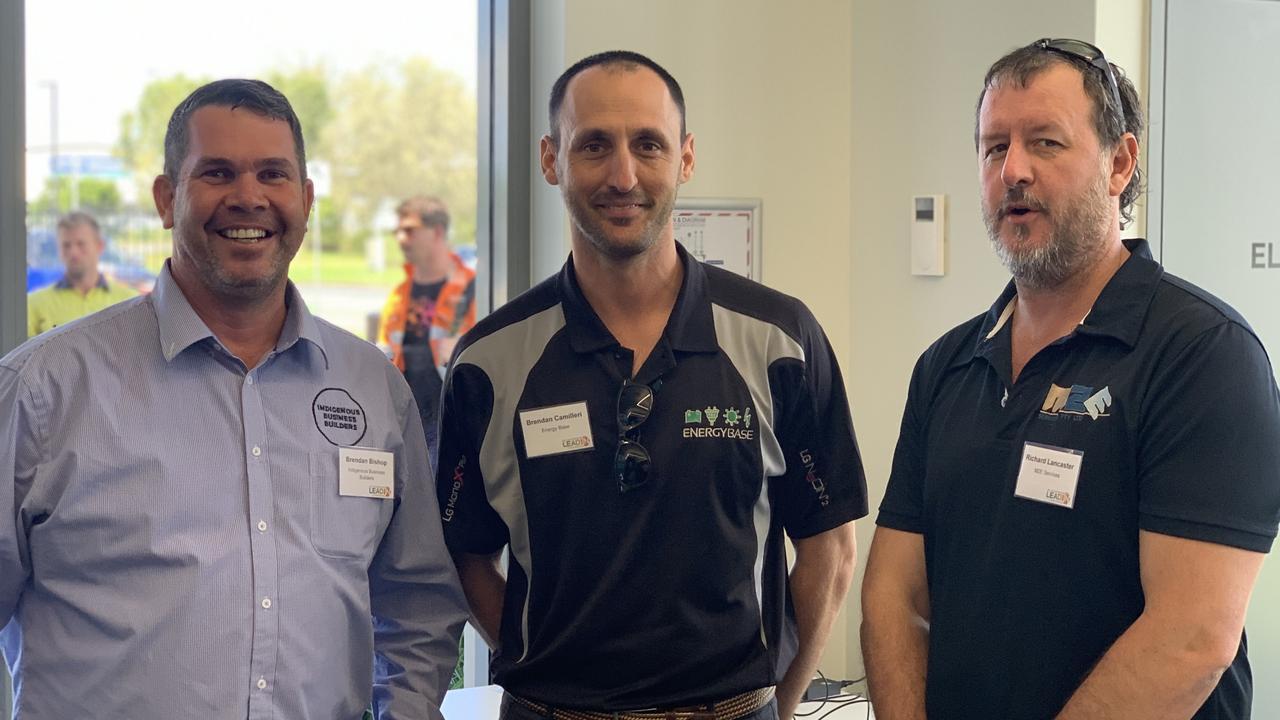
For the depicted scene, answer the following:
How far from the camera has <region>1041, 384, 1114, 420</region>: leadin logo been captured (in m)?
1.66

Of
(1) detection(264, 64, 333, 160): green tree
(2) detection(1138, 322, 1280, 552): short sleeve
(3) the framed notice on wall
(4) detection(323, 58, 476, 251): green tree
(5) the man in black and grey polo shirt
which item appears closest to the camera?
(2) detection(1138, 322, 1280, 552): short sleeve

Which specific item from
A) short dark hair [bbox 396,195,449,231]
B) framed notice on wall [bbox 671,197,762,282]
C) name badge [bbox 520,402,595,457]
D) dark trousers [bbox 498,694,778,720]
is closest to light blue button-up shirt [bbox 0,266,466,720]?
dark trousers [bbox 498,694,778,720]

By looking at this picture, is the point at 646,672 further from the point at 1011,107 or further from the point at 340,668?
the point at 1011,107

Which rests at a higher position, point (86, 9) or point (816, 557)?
point (86, 9)

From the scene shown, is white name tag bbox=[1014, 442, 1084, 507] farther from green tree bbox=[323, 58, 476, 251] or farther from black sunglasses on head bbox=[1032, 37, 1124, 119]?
green tree bbox=[323, 58, 476, 251]

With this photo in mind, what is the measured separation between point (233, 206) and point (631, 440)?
0.71 meters

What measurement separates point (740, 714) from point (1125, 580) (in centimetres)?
62

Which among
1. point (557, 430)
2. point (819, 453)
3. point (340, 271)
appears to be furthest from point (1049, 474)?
point (340, 271)

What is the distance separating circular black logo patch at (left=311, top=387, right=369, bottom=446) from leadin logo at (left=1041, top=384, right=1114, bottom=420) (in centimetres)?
105

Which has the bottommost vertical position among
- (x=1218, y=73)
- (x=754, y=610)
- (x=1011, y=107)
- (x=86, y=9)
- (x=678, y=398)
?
(x=754, y=610)

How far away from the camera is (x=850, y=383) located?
143 inches

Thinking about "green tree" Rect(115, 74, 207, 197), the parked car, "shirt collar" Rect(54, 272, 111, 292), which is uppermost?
"green tree" Rect(115, 74, 207, 197)

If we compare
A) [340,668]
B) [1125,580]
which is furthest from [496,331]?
[1125,580]

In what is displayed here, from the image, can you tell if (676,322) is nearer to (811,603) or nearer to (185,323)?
(811,603)
